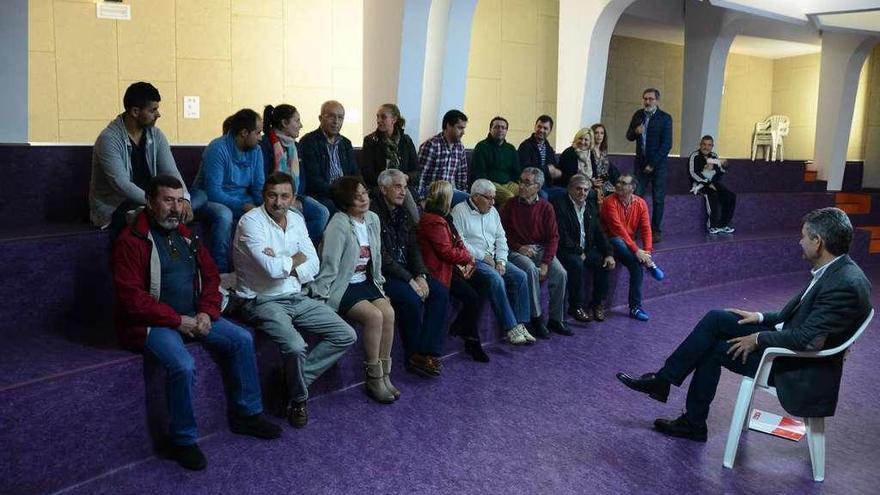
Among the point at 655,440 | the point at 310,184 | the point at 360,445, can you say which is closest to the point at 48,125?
the point at 310,184

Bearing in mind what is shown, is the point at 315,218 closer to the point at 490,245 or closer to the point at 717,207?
the point at 490,245

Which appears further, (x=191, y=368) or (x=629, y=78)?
(x=629, y=78)

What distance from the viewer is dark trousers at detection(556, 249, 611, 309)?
5.62 metres

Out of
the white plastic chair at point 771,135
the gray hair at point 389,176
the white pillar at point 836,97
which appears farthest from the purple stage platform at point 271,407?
the white plastic chair at point 771,135

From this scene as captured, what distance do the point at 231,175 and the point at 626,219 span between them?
3.35 metres

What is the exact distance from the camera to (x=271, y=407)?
11.7 feet

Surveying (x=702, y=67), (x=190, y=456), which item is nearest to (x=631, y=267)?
(x=190, y=456)

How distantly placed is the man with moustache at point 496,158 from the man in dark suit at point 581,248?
1.93ft

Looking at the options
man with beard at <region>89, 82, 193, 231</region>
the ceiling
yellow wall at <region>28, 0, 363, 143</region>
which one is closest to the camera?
man with beard at <region>89, 82, 193, 231</region>

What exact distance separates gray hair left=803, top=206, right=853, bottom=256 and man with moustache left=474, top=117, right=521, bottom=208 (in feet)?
10.6

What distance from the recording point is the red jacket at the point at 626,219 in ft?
20.0

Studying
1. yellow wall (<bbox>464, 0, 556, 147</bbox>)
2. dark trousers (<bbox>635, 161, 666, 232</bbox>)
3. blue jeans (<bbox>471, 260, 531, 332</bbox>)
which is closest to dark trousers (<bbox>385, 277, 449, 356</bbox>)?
blue jeans (<bbox>471, 260, 531, 332</bbox>)

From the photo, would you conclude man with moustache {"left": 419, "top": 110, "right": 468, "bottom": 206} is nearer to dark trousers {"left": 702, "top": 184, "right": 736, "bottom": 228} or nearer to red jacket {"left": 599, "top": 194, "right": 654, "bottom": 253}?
red jacket {"left": 599, "top": 194, "right": 654, "bottom": 253}

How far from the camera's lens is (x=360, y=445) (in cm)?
326
